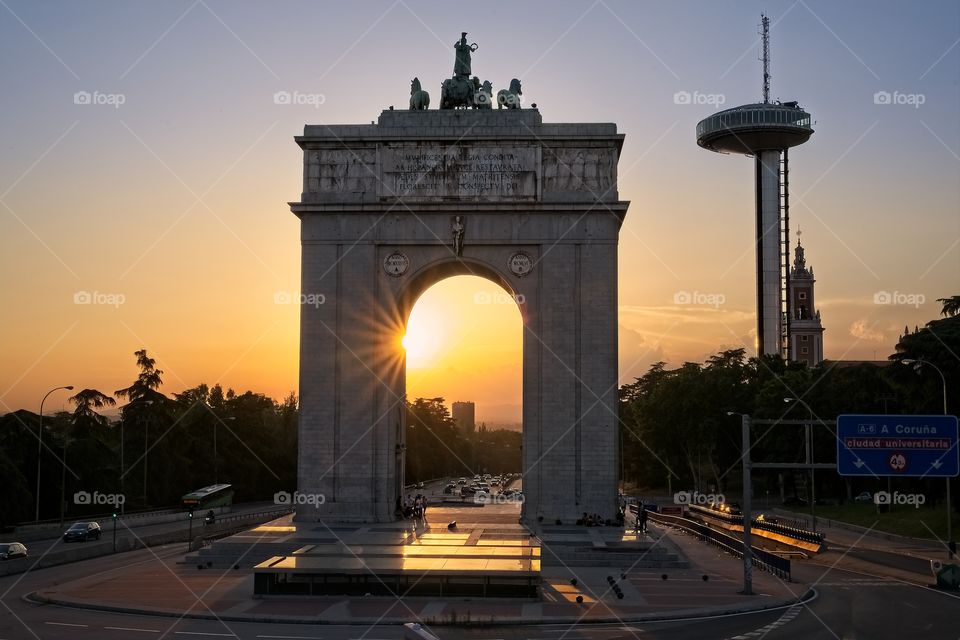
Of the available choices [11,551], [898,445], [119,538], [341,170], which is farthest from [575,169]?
[11,551]

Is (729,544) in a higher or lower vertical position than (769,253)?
lower

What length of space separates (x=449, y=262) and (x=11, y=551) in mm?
27479

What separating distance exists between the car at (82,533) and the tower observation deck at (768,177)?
341 ft

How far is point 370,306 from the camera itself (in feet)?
192

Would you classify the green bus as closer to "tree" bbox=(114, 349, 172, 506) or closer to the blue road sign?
"tree" bbox=(114, 349, 172, 506)

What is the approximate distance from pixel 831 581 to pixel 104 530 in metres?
46.3

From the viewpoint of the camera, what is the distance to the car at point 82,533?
61094 millimetres

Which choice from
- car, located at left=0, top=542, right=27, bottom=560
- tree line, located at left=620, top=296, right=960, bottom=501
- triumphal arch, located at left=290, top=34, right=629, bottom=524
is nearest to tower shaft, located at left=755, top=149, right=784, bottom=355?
tree line, located at left=620, top=296, right=960, bottom=501

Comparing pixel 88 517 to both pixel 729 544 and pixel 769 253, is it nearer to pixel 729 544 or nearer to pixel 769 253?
pixel 729 544

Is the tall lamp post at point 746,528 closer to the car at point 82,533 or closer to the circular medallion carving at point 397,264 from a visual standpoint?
the circular medallion carving at point 397,264

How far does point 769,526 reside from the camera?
2539 inches

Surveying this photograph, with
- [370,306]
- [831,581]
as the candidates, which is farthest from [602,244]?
[831,581]

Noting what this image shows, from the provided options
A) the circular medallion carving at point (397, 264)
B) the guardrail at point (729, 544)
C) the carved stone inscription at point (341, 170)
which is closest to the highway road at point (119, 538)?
the circular medallion carving at point (397, 264)

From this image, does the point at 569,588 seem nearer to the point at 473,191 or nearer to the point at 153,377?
the point at 473,191
